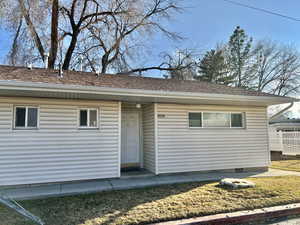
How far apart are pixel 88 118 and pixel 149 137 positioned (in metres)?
2.38

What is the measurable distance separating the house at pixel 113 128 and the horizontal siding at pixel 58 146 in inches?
1.0

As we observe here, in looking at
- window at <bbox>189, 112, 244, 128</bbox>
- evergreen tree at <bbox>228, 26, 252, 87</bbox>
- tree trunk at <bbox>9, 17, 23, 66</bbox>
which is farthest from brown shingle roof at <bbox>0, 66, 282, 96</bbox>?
evergreen tree at <bbox>228, 26, 252, 87</bbox>

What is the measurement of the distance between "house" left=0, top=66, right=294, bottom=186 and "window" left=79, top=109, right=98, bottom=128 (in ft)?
0.10

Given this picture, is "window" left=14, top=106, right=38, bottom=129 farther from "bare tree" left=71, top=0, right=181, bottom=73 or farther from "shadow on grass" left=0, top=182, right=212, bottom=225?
"bare tree" left=71, top=0, right=181, bottom=73

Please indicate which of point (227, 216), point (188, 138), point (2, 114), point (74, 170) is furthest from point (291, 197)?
point (2, 114)

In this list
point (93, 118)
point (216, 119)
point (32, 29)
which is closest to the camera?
point (93, 118)

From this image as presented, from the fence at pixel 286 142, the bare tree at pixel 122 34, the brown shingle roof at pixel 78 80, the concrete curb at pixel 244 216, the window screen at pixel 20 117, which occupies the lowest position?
the concrete curb at pixel 244 216

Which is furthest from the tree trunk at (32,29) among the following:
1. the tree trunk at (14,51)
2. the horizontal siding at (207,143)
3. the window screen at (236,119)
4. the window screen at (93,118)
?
the window screen at (236,119)

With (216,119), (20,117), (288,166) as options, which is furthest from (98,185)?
(288,166)

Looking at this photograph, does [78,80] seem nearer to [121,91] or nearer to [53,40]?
[121,91]

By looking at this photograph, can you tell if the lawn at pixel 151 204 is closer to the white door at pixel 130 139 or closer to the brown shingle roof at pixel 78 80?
the white door at pixel 130 139

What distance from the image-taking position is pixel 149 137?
768 cm

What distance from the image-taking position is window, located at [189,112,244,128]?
302 inches

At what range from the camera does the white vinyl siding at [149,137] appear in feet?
24.1
